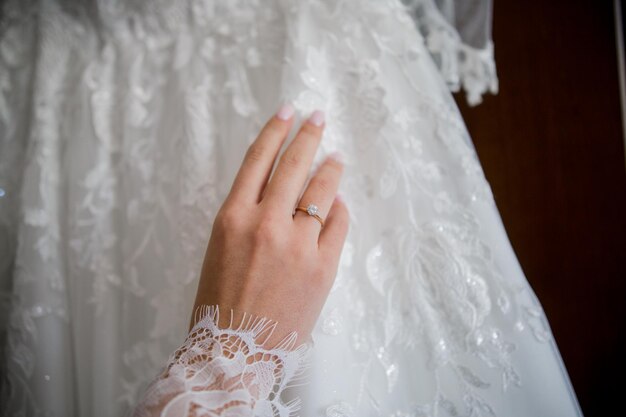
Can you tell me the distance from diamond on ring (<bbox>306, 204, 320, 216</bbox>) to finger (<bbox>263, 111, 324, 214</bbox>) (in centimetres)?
2

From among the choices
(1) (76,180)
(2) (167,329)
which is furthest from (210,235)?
(1) (76,180)

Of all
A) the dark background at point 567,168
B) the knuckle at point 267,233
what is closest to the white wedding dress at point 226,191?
the knuckle at point 267,233

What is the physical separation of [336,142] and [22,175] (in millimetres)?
534

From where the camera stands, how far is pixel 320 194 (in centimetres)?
49

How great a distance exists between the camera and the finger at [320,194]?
0.47 meters

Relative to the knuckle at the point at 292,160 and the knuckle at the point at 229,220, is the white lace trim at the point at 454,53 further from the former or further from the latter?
the knuckle at the point at 229,220

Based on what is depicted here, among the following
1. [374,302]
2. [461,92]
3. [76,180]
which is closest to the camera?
[374,302]

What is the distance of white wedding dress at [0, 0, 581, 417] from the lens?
0.45 m

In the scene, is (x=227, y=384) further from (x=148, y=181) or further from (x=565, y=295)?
(x=565, y=295)

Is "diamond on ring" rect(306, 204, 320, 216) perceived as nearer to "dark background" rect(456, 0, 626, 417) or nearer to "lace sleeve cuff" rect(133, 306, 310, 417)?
"lace sleeve cuff" rect(133, 306, 310, 417)

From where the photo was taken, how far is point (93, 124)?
0.60 meters

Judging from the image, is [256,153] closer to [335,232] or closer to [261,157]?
[261,157]

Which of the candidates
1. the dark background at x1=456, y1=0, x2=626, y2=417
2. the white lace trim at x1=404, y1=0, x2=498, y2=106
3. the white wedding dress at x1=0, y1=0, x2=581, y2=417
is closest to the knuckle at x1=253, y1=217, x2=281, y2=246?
the white wedding dress at x1=0, y1=0, x2=581, y2=417

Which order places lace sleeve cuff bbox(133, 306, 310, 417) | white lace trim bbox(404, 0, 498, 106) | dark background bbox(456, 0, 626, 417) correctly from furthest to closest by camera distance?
dark background bbox(456, 0, 626, 417), white lace trim bbox(404, 0, 498, 106), lace sleeve cuff bbox(133, 306, 310, 417)
